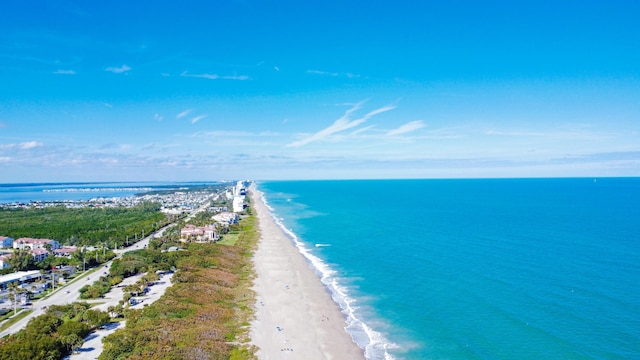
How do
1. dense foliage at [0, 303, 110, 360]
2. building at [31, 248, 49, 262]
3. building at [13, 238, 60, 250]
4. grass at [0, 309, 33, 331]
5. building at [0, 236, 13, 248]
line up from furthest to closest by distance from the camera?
1. building at [0, 236, 13, 248]
2. building at [13, 238, 60, 250]
3. building at [31, 248, 49, 262]
4. grass at [0, 309, 33, 331]
5. dense foliage at [0, 303, 110, 360]

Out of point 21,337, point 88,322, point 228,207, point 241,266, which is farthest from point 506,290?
point 228,207

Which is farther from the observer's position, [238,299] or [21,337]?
[238,299]

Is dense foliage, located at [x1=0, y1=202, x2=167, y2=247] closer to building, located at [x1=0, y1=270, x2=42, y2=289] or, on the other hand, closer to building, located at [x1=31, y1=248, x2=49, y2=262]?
building, located at [x1=31, y1=248, x2=49, y2=262]

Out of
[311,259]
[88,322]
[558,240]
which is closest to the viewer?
[88,322]

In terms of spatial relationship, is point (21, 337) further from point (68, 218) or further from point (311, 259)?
point (68, 218)

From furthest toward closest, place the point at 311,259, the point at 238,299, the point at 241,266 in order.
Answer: the point at 311,259
the point at 241,266
the point at 238,299

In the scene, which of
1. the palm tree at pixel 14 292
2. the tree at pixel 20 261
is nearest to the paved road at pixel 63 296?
the palm tree at pixel 14 292

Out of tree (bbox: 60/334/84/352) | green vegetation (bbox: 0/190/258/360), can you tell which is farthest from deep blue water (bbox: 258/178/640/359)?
tree (bbox: 60/334/84/352)

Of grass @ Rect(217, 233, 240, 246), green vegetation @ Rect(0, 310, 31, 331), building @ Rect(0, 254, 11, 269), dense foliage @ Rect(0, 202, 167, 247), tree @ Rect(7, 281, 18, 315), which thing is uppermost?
dense foliage @ Rect(0, 202, 167, 247)
